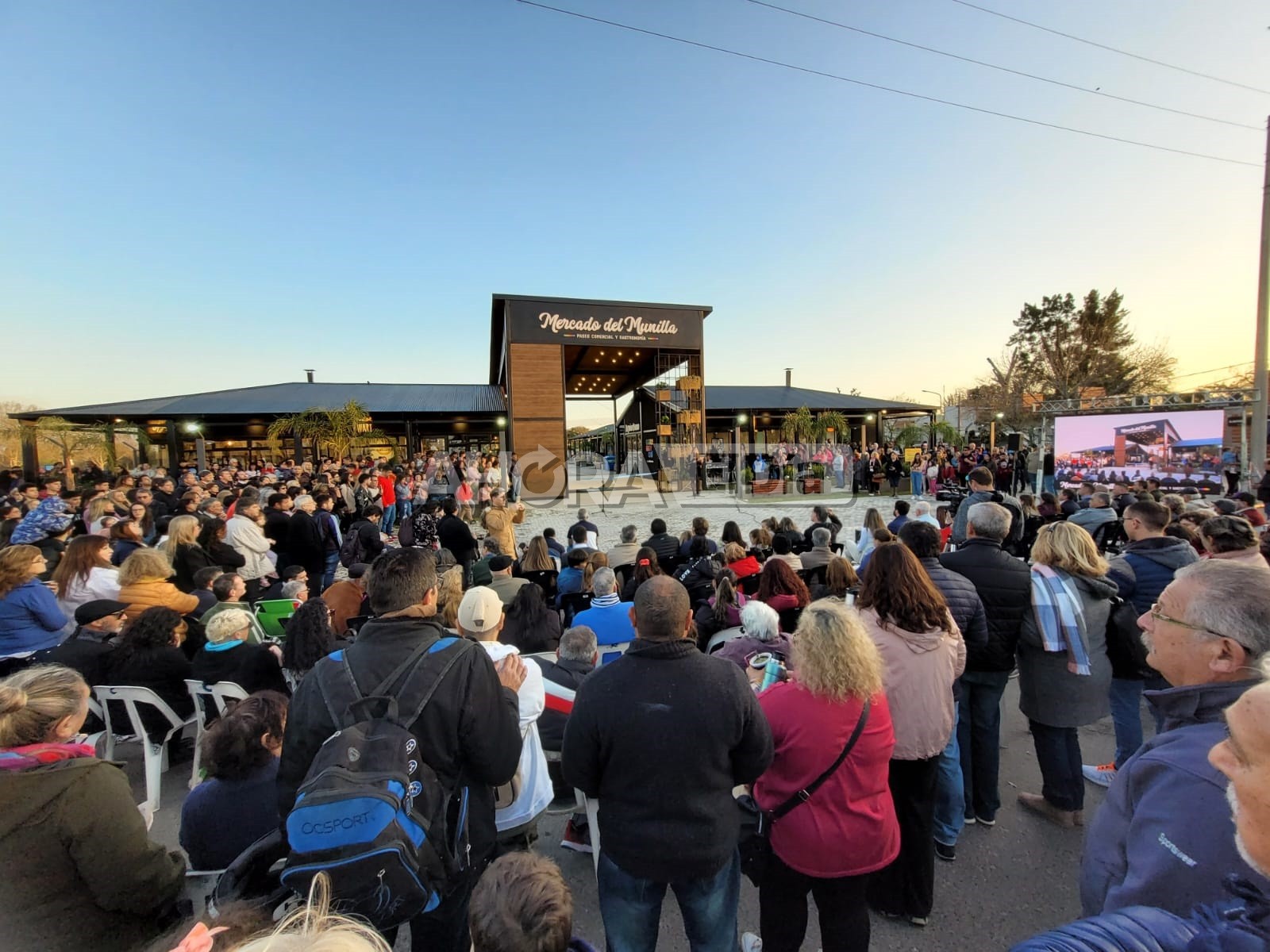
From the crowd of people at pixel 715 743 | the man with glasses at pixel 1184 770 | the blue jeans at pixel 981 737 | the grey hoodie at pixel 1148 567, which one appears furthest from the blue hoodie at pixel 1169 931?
the grey hoodie at pixel 1148 567

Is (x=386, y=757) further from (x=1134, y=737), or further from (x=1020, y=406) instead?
(x=1020, y=406)

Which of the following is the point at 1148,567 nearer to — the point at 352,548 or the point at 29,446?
the point at 352,548

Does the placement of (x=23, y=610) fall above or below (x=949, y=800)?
above

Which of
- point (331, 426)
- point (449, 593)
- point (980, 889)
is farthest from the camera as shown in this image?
point (331, 426)

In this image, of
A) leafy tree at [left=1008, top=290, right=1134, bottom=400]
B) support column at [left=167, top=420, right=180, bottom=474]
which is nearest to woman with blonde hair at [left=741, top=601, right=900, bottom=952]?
support column at [left=167, top=420, right=180, bottom=474]

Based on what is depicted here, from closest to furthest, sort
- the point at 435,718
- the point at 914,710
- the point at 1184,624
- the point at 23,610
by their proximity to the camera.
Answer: the point at 1184,624 → the point at 435,718 → the point at 914,710 → the point at 23,610

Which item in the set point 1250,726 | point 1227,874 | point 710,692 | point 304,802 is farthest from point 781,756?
point 304,802

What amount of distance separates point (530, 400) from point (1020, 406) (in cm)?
3654

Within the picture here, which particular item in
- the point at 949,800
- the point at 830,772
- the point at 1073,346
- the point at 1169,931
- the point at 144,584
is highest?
the point at 1073,346

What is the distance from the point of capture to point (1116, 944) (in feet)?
2.48

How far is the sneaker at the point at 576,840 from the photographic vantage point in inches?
105

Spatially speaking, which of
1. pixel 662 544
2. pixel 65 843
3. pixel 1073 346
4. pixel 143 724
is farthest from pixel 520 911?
pixel 1073 346

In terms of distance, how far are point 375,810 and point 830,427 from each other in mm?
26808

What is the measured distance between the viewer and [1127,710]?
296 cm
